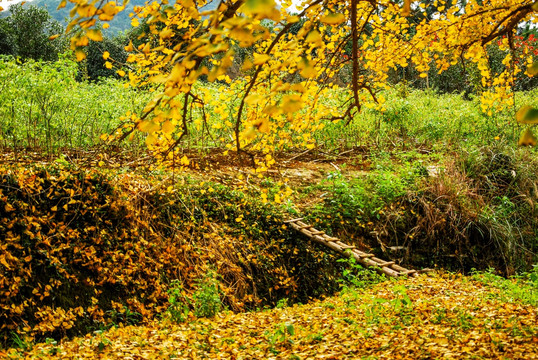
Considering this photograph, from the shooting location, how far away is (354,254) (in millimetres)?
5316

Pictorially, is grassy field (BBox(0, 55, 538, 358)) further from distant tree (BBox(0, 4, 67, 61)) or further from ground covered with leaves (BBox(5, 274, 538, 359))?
distant tree (BBox(0, 4, 67, 61))

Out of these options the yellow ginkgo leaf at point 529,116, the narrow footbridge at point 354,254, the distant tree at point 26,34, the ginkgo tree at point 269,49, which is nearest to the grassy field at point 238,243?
the narrow footbridge at point 354,254

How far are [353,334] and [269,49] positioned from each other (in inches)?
91.5

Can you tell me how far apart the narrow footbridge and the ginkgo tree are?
178 centimetres

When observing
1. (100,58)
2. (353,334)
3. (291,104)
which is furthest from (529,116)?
(100,58)

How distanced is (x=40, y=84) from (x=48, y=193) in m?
2.17

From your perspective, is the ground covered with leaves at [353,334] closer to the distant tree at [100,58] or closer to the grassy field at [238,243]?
the grassy field at [238,243]

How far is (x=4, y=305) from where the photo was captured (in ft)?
11.6

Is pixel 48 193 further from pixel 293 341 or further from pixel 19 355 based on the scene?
pixel 293 341

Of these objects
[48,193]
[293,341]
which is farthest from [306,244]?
[48,193]

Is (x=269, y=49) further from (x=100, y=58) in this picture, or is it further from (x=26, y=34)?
(x=100, y=58)

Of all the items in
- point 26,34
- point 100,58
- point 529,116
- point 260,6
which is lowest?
point 529,116

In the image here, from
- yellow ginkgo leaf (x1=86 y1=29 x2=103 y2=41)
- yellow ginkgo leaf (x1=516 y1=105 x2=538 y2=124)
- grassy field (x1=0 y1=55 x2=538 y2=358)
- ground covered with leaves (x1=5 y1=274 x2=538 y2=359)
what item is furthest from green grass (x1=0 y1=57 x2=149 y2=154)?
yellow ginkgo leaf (x1=516 y1=105 x2=538 y2=124)

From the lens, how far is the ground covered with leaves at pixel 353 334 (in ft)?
9.12
